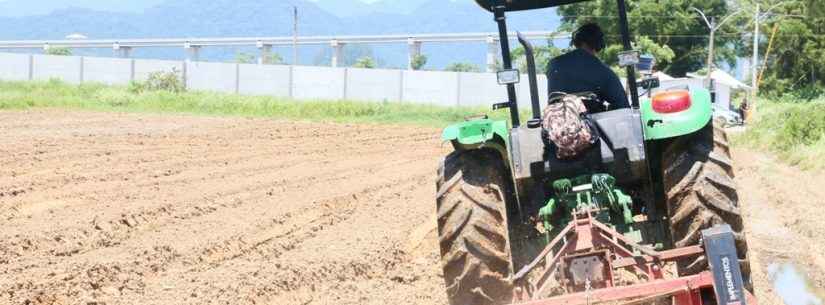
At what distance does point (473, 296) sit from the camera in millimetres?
6559

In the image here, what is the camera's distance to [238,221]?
12.2 m

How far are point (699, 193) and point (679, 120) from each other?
1.43 ft

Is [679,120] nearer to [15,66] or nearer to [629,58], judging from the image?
[629,58]

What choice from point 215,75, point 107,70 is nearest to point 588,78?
point 215,75

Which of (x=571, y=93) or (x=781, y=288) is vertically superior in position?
(x=571, y=93)

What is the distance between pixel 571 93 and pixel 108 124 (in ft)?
65.3

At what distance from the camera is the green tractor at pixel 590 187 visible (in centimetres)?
656

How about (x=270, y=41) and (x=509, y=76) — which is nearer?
(x=509, y=76)

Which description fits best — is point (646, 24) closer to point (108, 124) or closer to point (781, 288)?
point (108, 124)

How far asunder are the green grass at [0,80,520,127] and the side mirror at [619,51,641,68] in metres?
25.2

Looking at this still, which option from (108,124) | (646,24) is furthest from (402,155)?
(646,24)

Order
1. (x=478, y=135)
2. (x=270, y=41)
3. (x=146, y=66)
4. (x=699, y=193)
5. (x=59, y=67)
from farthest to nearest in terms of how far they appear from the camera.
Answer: (x=270, y=41) < (x=59, y=67) < (x=146, y=66) < (x=478, y=135) < (x=699, y=193)

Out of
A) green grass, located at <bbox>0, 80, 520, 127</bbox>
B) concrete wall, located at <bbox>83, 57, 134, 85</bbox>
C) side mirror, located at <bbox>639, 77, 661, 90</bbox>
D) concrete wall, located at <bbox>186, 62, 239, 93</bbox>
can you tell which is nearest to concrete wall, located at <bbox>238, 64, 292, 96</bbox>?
concrete wall, located at <bbox>186, 62, 239, 93</bbox>

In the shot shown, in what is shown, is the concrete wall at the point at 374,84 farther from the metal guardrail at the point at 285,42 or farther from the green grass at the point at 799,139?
the green grass at the point at 799,139
